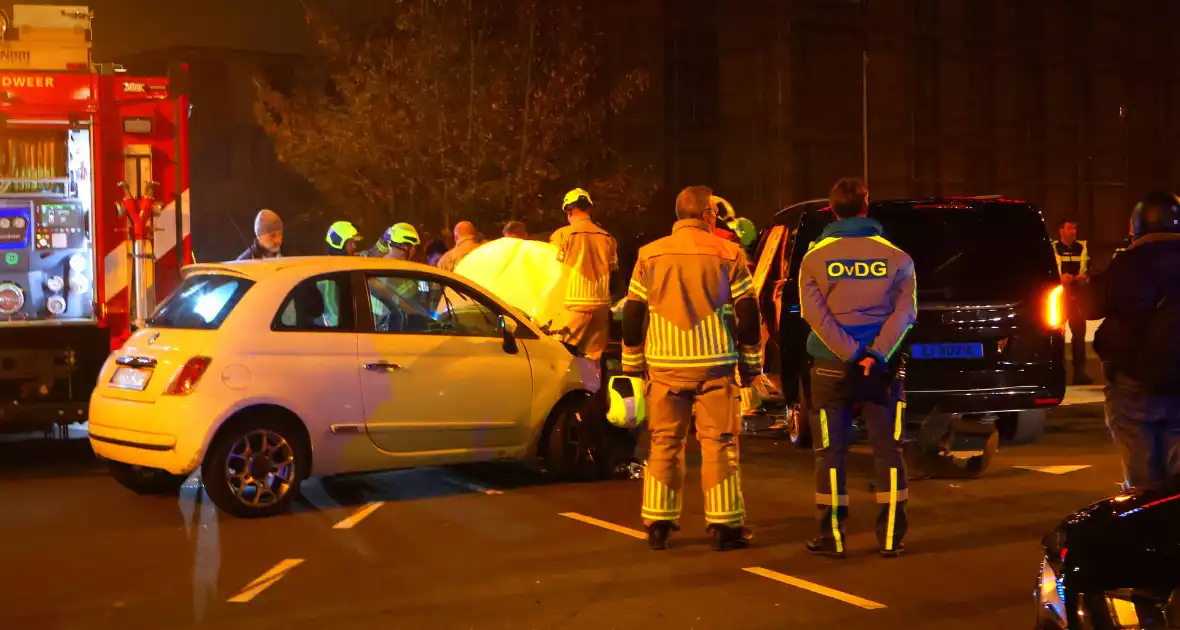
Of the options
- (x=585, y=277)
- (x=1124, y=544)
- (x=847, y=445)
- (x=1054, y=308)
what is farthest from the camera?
(x=585, y=277)

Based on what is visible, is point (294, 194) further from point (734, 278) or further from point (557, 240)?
point (734, 278)

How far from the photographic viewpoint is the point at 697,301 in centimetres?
702

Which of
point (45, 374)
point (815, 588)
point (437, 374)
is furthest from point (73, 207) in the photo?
point (815, 588)

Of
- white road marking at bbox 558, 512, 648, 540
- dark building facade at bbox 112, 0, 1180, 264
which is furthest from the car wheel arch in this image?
dark building facade at bbox 112, 0, 1180, 264

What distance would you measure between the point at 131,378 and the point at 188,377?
1.90ft

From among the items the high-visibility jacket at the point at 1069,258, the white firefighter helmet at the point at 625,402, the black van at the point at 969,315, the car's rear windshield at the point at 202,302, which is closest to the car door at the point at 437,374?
the car's rear windshield at the point at 202,302

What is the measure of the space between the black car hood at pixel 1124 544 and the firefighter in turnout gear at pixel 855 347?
250cm

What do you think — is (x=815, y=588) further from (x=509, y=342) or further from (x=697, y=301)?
(x=509, y=342)

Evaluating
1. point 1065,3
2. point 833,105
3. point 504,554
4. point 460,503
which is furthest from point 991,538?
point 1065,3

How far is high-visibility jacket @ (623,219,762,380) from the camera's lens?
701cm

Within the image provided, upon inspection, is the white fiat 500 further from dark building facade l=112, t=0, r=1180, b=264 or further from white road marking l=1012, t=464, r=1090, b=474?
dark building facade l=112, t=0, r=1180, b=264

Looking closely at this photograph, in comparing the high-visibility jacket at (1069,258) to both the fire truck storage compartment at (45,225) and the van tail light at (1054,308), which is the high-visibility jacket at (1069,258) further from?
the fire truck storage compartment at (45,225)

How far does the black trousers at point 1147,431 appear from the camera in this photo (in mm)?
6145

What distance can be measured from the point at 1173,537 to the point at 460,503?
5528mm
